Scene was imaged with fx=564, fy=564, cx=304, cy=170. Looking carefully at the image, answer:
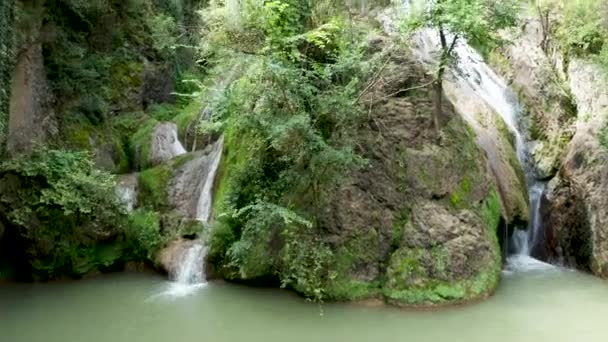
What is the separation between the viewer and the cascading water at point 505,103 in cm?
1202

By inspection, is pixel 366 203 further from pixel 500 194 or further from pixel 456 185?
pixel 500 194

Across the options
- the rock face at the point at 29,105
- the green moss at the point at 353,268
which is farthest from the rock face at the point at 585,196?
the rock face at the point at 29,105

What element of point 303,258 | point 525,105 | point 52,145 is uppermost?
point 525,105

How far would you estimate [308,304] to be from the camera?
10.1m

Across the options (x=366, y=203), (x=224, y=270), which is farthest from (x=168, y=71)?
(x=366, y=203)

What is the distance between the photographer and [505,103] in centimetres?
1490

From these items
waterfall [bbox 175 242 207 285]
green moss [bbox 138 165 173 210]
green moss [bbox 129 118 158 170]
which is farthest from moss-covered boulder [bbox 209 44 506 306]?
green moss [bbox 129 118 158 170]

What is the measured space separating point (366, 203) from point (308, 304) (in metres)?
2.20

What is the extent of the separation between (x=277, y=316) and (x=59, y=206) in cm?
534

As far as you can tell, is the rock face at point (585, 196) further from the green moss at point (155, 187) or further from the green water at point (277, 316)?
the green moss at point (155, 187)

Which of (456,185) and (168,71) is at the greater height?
(168,71)

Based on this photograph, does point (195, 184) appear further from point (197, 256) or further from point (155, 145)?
point (155, 145)

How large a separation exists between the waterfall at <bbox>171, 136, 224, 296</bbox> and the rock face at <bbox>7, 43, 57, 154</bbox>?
12.4 ft

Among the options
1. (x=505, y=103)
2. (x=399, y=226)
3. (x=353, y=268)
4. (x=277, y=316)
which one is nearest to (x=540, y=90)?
(x=505, y=103)
